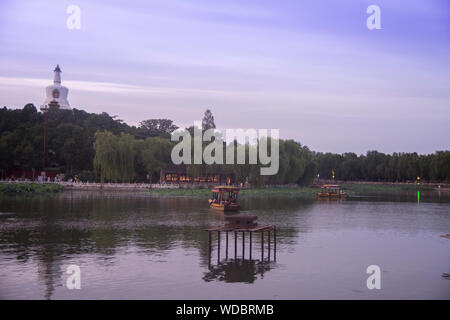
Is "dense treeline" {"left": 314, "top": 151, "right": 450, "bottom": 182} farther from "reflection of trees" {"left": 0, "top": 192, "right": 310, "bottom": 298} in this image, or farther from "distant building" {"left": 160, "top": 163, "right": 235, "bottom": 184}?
"reflection of trees" {"left": 0, "top": 192, "right": 310, "bottom": 298}

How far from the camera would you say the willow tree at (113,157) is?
69.1 metres

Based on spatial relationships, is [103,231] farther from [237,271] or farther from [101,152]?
[101,152]

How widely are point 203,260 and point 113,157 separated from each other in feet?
169

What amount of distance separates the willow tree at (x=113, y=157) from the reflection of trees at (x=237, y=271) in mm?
52080

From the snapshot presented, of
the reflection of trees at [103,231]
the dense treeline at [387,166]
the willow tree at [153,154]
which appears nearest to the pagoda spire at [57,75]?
the willow tree at [153,154]

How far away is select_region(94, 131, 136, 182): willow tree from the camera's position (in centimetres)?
6906

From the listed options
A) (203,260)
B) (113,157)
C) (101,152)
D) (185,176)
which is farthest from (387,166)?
(203,260)

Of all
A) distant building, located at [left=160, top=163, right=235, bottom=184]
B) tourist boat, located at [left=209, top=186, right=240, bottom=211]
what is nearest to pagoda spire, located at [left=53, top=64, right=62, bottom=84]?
distant building, located at [left=160, top=163, right=235, bottom=184]

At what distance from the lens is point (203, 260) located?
2025cm

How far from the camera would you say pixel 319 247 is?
939 inches

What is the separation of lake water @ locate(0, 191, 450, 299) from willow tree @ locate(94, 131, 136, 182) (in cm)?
3456

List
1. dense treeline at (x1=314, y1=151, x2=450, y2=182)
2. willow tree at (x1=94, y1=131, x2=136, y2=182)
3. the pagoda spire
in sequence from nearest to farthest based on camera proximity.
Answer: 1. willow tree at (x1=94, y1=131, x2=136, y2=182)
2. dense treeline at (x1=314, y1=151, x2=450, y2=182)
3. the pagoda spire

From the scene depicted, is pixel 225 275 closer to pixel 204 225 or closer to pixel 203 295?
pixel 203 295
